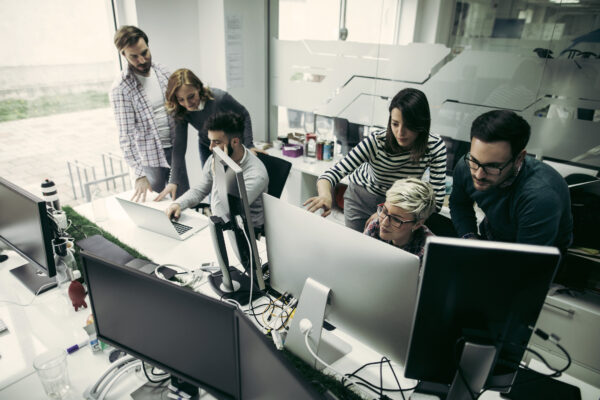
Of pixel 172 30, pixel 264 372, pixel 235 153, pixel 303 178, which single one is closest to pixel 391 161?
pixel 235 153

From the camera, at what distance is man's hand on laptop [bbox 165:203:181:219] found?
218 centimetres

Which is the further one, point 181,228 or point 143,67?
point 143,67

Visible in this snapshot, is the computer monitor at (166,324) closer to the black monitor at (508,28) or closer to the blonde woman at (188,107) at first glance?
the blonde woman at (188,107)

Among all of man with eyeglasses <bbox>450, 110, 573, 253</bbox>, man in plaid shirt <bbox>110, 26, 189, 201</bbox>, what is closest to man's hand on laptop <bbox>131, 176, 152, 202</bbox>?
man in plaid shirt <bbox>110, 26, 189, 201</bbox>

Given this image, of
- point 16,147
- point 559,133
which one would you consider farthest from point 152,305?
point 16,147

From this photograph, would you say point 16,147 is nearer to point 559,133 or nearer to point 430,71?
point 430,71

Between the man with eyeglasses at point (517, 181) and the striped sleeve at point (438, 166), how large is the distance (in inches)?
19.0

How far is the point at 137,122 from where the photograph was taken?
9.50ft

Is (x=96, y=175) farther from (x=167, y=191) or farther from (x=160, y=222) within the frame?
(x=160, y=222)

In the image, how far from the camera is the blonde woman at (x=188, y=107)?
251cm

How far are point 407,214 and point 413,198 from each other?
7 cm

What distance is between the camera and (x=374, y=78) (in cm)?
314

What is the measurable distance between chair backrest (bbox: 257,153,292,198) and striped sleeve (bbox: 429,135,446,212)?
80 cm

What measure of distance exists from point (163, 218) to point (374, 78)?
204cm
